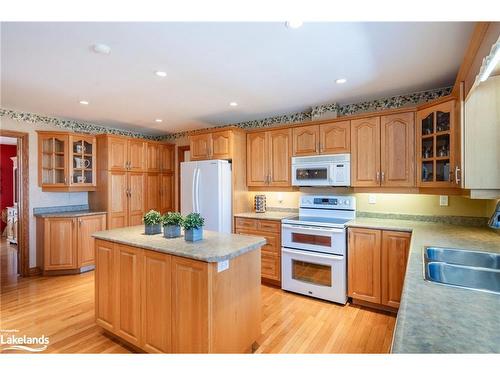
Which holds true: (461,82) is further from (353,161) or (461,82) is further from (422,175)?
(353,161)

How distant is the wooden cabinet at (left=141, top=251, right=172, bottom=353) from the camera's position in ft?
6.13

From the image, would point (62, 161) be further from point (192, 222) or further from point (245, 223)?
point (192, 222)

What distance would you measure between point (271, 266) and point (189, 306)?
1871 millimetres

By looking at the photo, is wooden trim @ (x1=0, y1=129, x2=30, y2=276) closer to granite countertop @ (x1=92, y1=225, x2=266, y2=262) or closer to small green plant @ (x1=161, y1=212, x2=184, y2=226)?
granite countertop @ (x1=92, y1=225, x2=266, y2=262)

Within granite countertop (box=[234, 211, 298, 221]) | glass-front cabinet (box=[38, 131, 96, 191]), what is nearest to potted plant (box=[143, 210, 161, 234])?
granite countertop (box=[234, 211, 298, 221])

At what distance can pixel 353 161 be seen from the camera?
324 centimetres

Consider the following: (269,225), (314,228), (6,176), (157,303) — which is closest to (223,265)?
(157,303)

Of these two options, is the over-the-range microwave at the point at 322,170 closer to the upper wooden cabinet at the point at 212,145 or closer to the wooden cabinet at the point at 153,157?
the upper wooden cabinet at the point at 212,145

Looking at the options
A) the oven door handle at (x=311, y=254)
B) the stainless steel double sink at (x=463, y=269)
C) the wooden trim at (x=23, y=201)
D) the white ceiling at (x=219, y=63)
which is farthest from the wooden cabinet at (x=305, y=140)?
the wooden trim at (x=23, y=201)

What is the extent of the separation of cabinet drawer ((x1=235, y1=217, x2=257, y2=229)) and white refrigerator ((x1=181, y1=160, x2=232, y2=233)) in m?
0.14

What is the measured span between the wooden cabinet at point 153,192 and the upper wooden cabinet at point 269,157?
2063 mm

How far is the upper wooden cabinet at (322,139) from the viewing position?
10.8 ft

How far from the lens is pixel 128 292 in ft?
6.89

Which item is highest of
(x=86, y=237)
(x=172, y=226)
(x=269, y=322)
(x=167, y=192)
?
(x=167, y=192)
